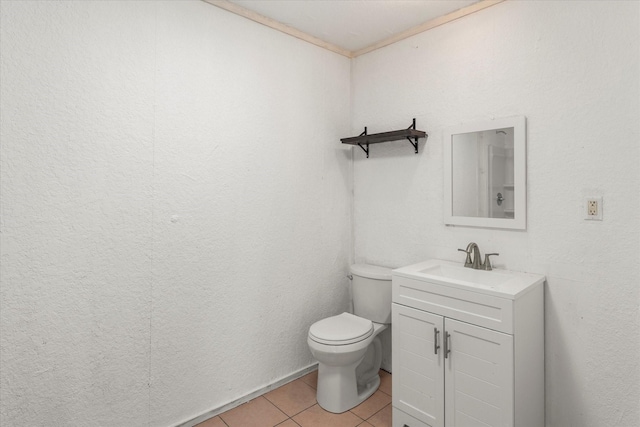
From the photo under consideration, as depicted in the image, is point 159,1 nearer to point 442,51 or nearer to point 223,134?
point 223,134

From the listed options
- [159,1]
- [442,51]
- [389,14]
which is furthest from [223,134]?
[442,51]

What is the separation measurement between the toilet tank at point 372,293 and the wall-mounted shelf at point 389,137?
0.86m

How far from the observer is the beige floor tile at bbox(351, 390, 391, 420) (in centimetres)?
212

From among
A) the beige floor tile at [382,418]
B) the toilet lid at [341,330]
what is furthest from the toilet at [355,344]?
the beige floor tile at [382,418]

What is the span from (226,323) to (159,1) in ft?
5.83

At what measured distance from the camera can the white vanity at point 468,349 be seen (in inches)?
62.1

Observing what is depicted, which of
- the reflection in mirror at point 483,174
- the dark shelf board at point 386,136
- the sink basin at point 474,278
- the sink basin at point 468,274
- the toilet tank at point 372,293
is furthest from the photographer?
the toilet tank at point 372,293

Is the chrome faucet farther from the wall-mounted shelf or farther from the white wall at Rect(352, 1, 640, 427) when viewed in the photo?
the wall-mounted shelf

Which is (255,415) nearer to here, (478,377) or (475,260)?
(478,377)

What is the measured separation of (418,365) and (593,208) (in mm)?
1147

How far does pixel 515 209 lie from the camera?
1.95 metres

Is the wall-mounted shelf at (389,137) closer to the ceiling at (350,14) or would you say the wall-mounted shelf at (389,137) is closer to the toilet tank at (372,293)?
the ceiling at (350,14)

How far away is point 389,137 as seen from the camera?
2.37m

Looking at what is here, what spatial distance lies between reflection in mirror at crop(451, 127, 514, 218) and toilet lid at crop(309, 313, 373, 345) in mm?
902
